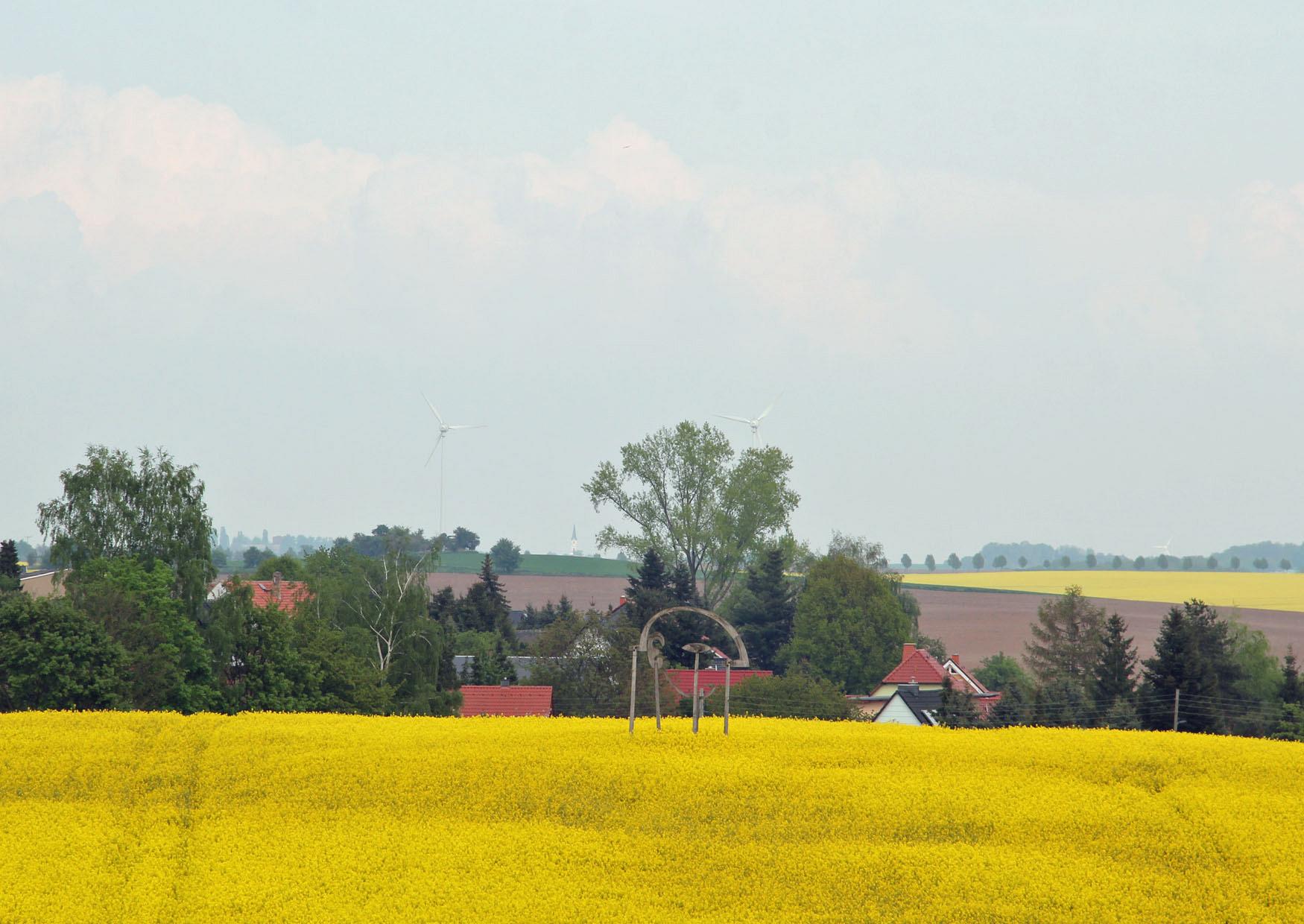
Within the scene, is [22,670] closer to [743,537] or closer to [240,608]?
[240,608]

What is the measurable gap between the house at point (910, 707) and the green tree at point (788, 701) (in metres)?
3.25

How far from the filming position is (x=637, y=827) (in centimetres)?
2622

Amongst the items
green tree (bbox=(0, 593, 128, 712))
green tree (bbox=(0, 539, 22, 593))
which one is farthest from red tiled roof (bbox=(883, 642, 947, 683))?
green tree (bbox=(0, 539, 22, 593))

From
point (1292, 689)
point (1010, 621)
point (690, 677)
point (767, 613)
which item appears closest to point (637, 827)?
point (690, 677)

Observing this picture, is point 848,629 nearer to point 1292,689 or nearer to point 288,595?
point 1292,689

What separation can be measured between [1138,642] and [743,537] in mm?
38861

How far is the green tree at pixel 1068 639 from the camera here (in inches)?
3656

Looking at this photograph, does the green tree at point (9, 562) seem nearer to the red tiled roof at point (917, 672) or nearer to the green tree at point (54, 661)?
the green tree at point (54, 661)

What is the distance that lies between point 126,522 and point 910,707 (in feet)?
143

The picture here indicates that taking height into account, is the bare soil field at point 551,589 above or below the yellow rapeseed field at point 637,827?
above

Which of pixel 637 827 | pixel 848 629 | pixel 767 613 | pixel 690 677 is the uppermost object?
pixel 767 613

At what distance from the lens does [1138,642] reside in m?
119

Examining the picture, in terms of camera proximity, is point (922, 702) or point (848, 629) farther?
point (848, 629)

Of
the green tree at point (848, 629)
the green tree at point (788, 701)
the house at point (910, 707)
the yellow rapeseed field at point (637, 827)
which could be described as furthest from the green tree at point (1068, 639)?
the yellow rapeseed field at point (637, 827)
